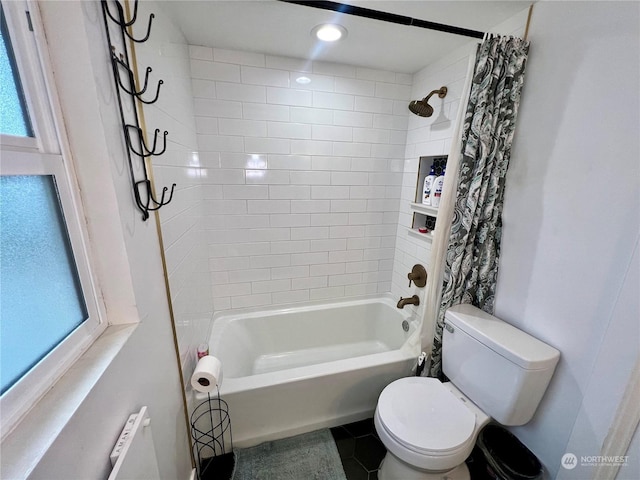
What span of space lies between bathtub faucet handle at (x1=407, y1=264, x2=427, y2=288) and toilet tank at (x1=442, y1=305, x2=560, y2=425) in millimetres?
449

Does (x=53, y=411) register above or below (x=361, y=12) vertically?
below

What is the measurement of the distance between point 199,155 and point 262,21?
84 centimetres

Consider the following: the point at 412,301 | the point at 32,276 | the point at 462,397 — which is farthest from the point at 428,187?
the point at 32,276

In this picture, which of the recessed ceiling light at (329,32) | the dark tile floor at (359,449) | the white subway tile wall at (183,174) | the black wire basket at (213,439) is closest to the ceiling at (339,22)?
the recessed ceiling light at (329,32)

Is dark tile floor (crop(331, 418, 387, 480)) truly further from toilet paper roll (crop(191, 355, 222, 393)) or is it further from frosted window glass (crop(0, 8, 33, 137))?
frosted window glass (crop(0, 8, 33, 137))

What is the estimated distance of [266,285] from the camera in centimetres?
205

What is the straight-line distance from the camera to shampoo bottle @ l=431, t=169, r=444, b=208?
165 centimetres

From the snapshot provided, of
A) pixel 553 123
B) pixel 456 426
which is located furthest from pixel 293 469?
pixel 553 123

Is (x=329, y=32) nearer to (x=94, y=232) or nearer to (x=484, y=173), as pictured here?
(x=484, y=173)

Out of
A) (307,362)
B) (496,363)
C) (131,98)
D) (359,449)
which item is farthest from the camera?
(307,362)

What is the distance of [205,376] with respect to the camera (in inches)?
45.6

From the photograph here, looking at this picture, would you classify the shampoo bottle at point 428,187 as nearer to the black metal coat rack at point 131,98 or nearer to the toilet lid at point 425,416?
the toilet lid at point 425,416

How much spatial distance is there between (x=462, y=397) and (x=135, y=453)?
1.41 m

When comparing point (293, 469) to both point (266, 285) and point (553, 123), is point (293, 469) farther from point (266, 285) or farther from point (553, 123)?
point (553, 123)
